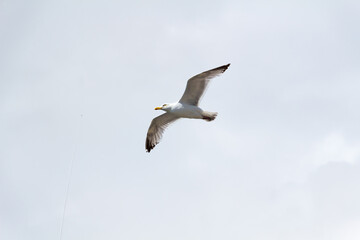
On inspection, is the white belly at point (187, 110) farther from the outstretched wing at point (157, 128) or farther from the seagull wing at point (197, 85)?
the outstretched wing at point (157, 128)

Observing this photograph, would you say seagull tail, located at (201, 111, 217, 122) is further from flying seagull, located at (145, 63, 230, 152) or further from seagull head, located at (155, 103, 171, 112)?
seagull head, located at (155, 103, 171, 112)

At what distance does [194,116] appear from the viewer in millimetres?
27078

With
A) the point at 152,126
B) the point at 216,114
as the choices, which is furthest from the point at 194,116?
the point at 152,126

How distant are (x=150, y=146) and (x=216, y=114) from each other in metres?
3.88

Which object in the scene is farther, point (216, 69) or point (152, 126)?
point (152, 126)

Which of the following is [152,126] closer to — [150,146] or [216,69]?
[150,146]

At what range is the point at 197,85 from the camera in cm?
2653

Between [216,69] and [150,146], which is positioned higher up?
[216,69]

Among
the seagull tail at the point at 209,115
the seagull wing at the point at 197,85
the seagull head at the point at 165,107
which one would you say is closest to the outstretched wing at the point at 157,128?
the seagull head at the point at 165,107

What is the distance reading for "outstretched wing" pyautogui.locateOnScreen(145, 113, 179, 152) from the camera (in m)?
28.9

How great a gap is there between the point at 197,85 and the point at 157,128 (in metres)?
3.63

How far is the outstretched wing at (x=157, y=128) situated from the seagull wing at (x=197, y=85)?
1.86m

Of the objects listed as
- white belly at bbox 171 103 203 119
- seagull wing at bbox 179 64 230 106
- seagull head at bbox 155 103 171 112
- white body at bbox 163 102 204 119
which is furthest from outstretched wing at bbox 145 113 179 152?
seagull wing at bbox 179 64 230 106

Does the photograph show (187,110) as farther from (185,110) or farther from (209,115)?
(209,115)
